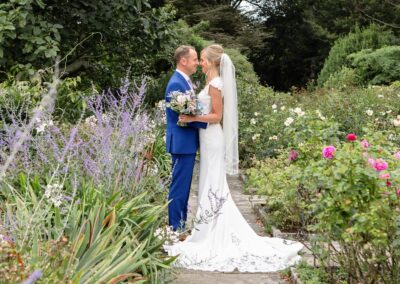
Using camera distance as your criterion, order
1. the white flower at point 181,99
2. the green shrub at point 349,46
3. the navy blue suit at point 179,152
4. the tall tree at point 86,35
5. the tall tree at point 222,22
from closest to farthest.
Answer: the white flower at point 181,99
the navy blue suit at point 179,152
the tall tree at point 86,35
the green shrub at point 349,46
the tall tree at point 222,22

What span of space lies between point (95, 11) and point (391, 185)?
304 inches

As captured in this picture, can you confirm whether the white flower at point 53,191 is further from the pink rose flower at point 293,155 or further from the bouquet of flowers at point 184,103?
the pink rose flower at point 293,155

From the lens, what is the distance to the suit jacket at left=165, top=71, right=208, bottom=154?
598cm

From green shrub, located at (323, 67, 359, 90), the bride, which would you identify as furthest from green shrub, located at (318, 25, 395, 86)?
the bride

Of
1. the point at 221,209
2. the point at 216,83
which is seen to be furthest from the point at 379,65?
the point at 221,209

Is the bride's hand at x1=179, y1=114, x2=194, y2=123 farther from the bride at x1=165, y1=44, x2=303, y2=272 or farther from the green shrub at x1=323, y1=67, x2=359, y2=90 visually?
the green shrub at x1=323, y1=67, x2=359, y2=90

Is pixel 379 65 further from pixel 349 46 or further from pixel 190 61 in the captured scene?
pixel 190 61

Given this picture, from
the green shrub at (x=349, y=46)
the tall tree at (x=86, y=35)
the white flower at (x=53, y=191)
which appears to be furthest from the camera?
the green shrub at (x=349, y=46)

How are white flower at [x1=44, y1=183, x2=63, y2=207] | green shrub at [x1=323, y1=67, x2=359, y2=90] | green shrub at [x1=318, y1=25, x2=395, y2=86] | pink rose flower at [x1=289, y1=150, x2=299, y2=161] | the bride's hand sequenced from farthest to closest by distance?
green shrub at [x1=318, y1=25, x2=395, y2=86] < green shrub at [x1=323, y1=67, x2=359, y2=90] < the bride's hand < pink rose flower at [x1=289, y1=150, x2=299, y2=161] < white flower at [x1=44, y1=183, x2=63, y2=207]

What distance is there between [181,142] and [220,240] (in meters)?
1.00

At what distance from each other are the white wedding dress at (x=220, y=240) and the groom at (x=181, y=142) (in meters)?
0.16

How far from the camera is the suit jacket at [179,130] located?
5.98 meters

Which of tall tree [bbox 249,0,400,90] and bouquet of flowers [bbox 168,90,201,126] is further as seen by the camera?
tall tree [bbox 249,0,400,90]

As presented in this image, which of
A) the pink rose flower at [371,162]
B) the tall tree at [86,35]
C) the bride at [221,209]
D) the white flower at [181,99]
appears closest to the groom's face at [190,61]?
the bride at [221,209]
